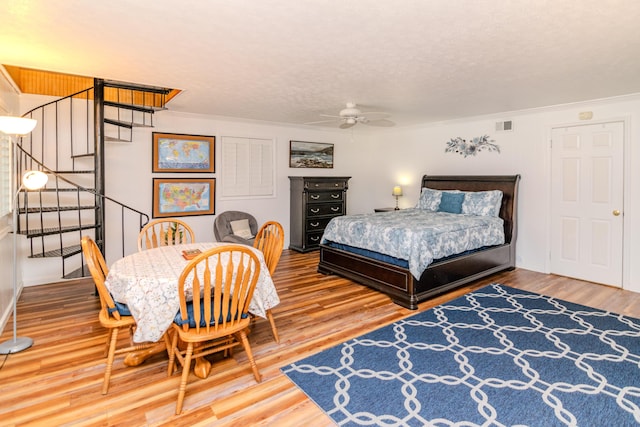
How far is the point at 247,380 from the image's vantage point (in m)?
2.46

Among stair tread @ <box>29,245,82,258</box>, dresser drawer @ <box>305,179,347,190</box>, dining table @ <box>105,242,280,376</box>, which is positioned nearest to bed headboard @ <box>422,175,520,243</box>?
dresser drawer @ <box>305,179,347,190</box>

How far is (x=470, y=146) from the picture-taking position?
5895 millimetres

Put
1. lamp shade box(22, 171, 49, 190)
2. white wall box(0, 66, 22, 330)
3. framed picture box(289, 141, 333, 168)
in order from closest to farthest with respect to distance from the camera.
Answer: lamp shade box(22, 171, 49, 190) < white wall box(0, 66, 22, 330) < framed picture box(289, 141, 333, 168)

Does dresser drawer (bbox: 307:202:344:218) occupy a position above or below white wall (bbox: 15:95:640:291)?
below

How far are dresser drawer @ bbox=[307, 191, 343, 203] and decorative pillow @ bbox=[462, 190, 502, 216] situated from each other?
2.40 meters

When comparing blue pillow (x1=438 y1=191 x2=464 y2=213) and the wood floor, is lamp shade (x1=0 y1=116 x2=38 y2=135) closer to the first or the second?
the wood floor

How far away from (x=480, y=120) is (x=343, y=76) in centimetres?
316

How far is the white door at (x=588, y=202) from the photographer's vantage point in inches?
177

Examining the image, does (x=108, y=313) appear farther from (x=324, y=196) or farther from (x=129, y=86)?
(x=324, y=196)

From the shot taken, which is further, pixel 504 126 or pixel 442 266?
pixel 504 126

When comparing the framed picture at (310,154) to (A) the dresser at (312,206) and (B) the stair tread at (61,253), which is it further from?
(B) the stair tread at (61,253)

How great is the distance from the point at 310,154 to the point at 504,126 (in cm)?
342

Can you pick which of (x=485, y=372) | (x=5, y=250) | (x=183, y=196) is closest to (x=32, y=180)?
(x=5, y=250)

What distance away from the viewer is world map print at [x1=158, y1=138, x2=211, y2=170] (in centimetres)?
545
